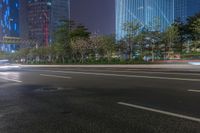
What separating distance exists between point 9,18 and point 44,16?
39.4 meters

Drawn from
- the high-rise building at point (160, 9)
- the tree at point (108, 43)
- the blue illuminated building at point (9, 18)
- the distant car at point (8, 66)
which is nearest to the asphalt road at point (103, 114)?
the distant car at point (8, 66)

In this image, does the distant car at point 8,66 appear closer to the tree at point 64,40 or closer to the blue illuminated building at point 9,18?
the tree at point 64,40

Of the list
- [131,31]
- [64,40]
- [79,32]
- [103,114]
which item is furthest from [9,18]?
[103,114]

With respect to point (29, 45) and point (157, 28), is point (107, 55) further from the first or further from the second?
point (29, 45)

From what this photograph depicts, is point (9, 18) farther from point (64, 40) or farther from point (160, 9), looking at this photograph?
point (64, 40)

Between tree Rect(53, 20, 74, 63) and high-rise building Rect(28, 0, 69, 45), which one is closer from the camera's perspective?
tree Rect(53, 20, 74, 63)

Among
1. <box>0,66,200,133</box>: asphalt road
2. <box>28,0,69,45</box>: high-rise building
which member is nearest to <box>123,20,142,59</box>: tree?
<box>0,66,200,133</box>: asphalt road

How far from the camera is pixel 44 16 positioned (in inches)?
4624

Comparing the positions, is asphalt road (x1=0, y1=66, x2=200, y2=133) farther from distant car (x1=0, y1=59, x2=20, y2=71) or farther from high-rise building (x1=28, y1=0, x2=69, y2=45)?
high-rise building (x1=28, y1=0, x2=69, y2=45)

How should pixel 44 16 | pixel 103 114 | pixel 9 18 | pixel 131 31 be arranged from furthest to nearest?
pixel 9 18 → pixel 44 16 → pixel 131 31 → pixel 103 114

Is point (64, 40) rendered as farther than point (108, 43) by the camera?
Yes

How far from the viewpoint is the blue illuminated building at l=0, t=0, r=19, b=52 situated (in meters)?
144

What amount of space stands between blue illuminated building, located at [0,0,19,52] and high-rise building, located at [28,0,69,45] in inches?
617

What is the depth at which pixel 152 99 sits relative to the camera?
7.57 meters
